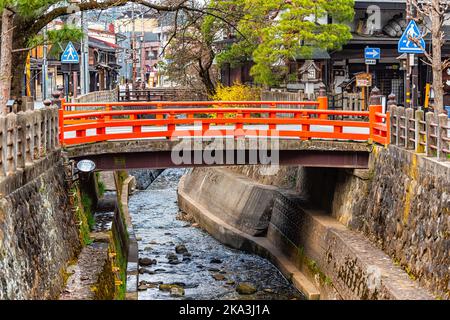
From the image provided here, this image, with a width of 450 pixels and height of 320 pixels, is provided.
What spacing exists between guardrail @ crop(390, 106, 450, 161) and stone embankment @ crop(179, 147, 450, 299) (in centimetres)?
34

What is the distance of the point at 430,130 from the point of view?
66.1 ft

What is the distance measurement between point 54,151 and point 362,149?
908cm

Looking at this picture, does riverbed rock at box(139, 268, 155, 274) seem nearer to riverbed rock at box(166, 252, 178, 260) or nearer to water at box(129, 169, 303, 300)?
water at box(129, 169, 303, 300)

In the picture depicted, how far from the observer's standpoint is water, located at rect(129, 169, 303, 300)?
986 inches

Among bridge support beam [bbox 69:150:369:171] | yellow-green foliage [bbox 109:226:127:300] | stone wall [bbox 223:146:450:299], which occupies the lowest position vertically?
yellow-green foliage [bbox 109:226:127:300]

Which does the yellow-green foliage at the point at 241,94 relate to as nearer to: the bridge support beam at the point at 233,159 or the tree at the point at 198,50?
the tree at the point at 198,50

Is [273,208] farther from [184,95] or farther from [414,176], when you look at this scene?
[184,95]

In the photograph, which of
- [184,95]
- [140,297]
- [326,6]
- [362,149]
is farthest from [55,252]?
[184,95]

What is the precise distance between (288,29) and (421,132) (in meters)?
19.7

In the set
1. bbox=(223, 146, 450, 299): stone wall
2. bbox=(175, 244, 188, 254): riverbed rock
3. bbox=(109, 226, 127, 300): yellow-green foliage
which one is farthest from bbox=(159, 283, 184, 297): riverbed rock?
bbox=(223, 146, 450, 299): stone wall

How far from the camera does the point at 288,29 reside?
130 feet

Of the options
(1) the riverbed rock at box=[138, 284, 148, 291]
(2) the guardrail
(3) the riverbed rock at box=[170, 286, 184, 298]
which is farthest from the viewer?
(1) the riverbed rock at box=[138, 284, 148, 291]

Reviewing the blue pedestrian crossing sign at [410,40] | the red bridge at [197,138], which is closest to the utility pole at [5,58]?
the red bridge at [197,138]

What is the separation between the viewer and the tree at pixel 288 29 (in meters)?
39.7
